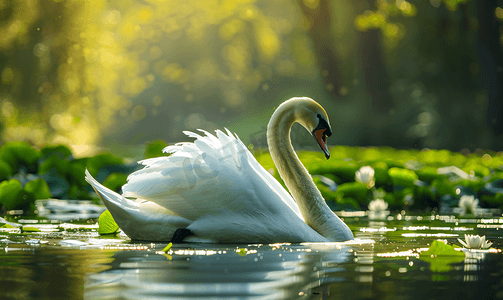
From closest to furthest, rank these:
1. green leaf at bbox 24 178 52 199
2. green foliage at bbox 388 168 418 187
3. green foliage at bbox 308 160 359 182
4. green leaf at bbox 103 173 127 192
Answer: green leaf at bbox 24 178 52 199 → green leaf at bbox 103 173 127 192 → green foliage at bbox 388 168 418 187 → green foliage at bbox 308 160 359 182

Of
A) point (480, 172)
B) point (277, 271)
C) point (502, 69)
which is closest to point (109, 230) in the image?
point (277, 271)

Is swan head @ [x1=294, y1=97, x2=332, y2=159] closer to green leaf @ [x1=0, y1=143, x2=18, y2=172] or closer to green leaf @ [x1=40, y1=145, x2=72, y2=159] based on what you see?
green leaf @ [x1=40, y1=145, x2=72, y2=159]

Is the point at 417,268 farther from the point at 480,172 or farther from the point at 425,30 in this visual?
the point at 425,30

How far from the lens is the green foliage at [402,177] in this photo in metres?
8.84

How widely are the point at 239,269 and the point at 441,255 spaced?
1.42 meters

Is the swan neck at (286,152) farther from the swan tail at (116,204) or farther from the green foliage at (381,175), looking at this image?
the green foliage at (381,175)

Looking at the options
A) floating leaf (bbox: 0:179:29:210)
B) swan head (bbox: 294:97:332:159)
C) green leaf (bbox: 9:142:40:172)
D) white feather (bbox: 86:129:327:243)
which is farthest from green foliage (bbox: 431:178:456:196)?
green leaf (bbox: 9:142:40:172)

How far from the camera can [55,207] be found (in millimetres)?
7664

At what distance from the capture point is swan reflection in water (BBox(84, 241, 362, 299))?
2734mm

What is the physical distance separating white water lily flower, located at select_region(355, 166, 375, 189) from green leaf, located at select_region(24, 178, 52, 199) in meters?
4.04

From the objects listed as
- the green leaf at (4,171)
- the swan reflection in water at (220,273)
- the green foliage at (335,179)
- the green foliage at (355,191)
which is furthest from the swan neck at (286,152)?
the green leaf at (4,171)

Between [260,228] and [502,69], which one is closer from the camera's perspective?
[260,228]

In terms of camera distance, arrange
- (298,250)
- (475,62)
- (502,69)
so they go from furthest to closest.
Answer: (475,62)
(502,69)
(298,250)

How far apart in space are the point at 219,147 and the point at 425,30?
18347 mm
